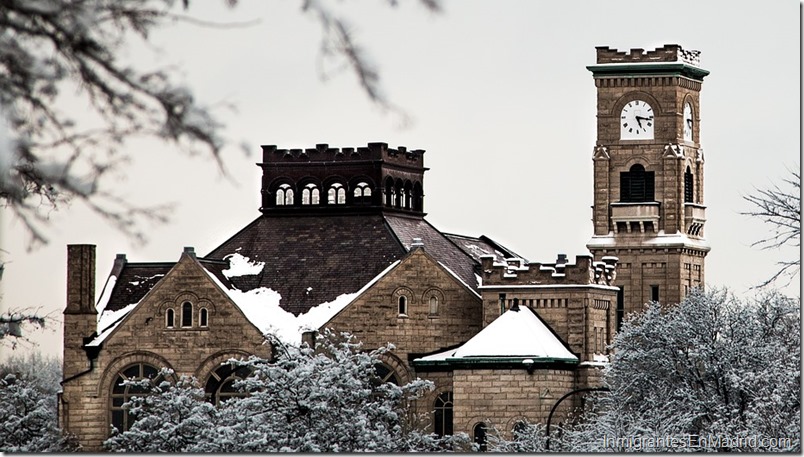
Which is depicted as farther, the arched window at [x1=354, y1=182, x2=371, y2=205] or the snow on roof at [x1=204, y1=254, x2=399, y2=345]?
the arched window at [x1=354, y1=182, x2=371, y2=205]

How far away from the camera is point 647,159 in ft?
266

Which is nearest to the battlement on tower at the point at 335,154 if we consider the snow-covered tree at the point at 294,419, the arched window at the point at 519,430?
the arched window at the point at 519,430

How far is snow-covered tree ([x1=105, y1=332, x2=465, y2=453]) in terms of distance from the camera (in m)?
46.4

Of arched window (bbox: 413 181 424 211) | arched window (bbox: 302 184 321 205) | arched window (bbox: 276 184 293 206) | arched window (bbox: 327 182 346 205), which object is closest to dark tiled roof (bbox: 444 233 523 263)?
arched window (bbox: 413 181 424 211)

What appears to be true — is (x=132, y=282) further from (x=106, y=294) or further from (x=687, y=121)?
(x=687, y=121)

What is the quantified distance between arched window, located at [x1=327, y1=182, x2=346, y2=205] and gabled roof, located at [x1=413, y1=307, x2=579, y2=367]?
38.6ft

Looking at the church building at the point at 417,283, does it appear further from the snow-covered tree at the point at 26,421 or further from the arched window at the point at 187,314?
the snow-covered tree at the point at 26,421

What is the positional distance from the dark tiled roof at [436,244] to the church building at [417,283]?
13cm

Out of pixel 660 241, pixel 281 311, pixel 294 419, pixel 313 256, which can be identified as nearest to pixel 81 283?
pixel 281 311

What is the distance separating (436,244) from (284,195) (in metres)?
6.18

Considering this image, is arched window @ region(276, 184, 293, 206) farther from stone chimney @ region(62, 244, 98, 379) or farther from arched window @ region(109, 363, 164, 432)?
arched window @ region(109, 363, 164, 432)

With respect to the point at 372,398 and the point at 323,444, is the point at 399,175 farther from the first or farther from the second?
the point at 323,444

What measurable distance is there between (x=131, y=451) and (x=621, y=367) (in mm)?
17763

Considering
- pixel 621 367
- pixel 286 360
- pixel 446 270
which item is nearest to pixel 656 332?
pixel 621 367
